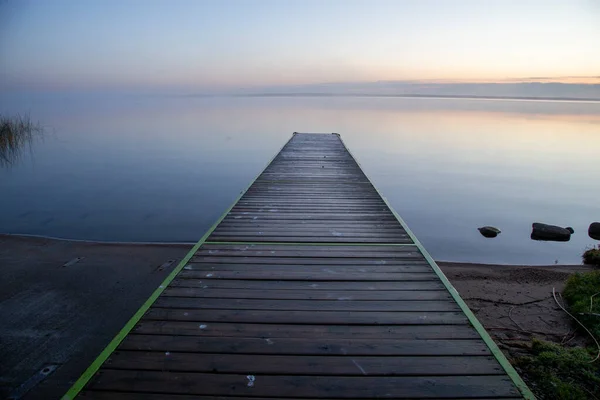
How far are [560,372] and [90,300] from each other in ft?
22.5

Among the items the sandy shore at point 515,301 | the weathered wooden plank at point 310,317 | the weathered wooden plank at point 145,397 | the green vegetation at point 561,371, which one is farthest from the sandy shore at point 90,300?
the weathered wooden plank at point 145,397

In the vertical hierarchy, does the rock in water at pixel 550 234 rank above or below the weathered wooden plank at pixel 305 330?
below

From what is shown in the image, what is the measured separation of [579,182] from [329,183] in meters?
17.7

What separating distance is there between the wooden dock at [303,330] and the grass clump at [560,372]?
1503 millimetres

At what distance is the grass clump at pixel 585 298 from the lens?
232 inches

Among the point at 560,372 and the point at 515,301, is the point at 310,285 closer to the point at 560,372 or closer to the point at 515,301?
the point at 560,372

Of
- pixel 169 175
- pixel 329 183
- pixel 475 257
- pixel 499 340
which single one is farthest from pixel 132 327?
pixel 169 175

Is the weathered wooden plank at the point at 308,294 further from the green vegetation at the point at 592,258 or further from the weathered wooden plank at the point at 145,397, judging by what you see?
the green vegetation at the point at 592,258

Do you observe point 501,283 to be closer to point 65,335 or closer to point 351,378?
point 351,378

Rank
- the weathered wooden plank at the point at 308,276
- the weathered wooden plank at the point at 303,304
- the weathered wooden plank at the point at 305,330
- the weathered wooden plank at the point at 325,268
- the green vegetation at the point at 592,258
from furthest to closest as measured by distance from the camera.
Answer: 1. the green vegetation at the point at 592,258
2. the weathered wooden plank at the point at 325,268
3. the weathered wooden plank at the point at 308,276
4. the weathered wooden plank at the point at 303,304
5. the weathered wooden plank at the point at 305,330

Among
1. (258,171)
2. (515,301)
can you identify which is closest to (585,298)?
(515,301)

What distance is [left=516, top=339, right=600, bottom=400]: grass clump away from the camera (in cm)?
397

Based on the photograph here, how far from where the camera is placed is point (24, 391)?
4301 millimetres

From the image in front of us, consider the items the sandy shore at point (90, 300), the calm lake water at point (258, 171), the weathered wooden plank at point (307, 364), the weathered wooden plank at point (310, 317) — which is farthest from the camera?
the calm lake water at point (258, 171)
